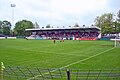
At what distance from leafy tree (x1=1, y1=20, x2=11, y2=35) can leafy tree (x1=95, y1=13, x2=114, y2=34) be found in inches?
2232

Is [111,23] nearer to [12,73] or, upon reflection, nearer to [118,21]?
[118,21]

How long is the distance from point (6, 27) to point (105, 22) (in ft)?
219

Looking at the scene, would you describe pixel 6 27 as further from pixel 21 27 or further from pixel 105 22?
pixel 105 22

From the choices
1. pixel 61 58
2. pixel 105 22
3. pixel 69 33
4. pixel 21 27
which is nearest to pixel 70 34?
pixel 69 33

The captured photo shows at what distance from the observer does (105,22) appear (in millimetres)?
109375

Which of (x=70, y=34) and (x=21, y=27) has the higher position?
(x=21, y=27)

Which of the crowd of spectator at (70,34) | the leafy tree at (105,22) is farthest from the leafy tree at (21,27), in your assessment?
the leafy tree at (105,22)

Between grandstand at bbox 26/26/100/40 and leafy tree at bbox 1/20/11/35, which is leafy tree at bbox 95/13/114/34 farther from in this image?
leafy tree at bbox 1/20/11/35

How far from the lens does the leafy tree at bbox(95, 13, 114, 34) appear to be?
107 meters

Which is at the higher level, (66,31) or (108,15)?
(108,15)

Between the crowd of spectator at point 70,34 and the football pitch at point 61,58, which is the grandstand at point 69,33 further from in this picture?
the football pitch at point 61,58

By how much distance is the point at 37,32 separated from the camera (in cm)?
11762

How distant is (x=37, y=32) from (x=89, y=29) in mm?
30376

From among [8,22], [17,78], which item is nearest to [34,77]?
[17,78]
